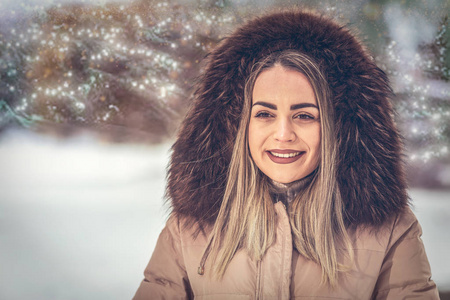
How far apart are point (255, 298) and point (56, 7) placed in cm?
123

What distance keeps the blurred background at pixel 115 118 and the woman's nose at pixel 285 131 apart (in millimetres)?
421

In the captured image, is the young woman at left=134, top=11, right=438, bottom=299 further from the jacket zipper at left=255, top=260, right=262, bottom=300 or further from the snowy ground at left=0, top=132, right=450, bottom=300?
the snowy ground at left=0, top=132, right=450, bottom=300

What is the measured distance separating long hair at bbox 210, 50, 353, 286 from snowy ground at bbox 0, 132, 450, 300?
13.3 inches

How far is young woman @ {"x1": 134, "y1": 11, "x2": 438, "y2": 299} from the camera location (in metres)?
1.17

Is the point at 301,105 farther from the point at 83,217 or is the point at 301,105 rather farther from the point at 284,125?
the point at 83,217

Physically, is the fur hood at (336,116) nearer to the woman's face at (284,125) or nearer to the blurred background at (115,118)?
the woman's face at (284,125)

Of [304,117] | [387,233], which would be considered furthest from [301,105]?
[387,233]

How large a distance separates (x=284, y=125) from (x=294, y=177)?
0.16 m

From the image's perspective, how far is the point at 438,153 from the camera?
1471 mm

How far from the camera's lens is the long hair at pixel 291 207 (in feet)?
3.85

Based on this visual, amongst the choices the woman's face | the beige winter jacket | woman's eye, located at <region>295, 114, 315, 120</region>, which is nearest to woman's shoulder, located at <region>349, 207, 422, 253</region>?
the beige winter jacket

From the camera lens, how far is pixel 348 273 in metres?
1.19

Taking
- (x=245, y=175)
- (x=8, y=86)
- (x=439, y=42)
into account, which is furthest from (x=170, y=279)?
(x=439, y=42)

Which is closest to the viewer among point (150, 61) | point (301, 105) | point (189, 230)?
point (301, 105)
